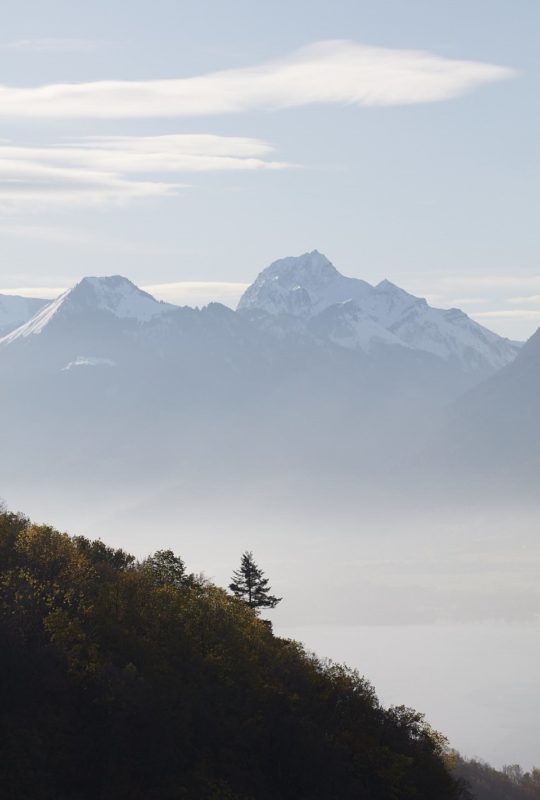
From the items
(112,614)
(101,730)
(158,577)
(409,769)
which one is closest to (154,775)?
(101,730)

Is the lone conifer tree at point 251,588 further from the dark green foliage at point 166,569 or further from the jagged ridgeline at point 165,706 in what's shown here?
the jagged ridgeline at point 165,706

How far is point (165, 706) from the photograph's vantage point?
79125 millimetres

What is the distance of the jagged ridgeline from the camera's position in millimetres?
74375

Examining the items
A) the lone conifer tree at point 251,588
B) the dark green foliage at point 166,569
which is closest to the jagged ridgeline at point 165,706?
the dark green foliage at point 166,569

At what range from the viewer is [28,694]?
76500 millimetres

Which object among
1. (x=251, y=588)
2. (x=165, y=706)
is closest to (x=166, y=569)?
(x=251, y=588)

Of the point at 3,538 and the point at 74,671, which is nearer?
the point at 74,671

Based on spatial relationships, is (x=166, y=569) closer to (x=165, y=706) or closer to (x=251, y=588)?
(x=251, y=588)

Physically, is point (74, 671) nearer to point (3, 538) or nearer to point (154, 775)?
point (154, 775)

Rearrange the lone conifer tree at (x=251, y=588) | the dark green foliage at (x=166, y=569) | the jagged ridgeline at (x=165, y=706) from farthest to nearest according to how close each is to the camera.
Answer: the lone conifer tree at (x=251, y=588)
the dark green foliage at (x=166, y=569)
the jagged ridgeline at (x=165, y=706)

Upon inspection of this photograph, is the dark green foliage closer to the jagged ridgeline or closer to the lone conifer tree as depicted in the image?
the lone conifer tree

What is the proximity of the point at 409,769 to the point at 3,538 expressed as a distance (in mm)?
35040

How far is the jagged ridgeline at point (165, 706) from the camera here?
74.4 meters

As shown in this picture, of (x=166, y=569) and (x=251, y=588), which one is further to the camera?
(x=251, y=588)
